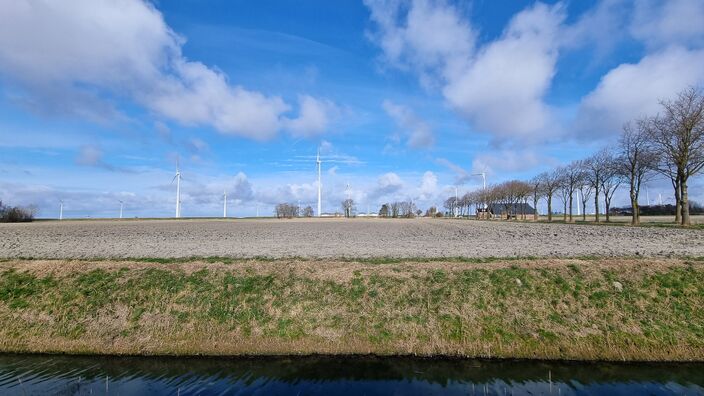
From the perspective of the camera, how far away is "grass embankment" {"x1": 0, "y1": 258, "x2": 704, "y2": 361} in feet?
45.5

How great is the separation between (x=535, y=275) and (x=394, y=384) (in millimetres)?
9212

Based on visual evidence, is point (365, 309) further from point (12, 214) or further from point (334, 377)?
point (12, 214)

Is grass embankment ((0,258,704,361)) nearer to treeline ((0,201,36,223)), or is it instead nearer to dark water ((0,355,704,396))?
dark water ((0,355,704,396))

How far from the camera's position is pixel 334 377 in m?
12.0

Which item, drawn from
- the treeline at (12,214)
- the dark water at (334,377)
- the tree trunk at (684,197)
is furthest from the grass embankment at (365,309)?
the treeline at (12,214)

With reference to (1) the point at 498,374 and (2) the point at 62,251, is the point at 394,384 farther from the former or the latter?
(2) the point at 62,251

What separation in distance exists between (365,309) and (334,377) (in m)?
3.86

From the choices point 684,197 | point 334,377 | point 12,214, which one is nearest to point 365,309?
point 334,377

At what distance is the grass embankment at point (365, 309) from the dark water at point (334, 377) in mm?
686

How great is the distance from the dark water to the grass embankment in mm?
686

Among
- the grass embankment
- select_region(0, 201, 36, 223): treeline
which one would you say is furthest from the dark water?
select_region(0, 201, 36, 223): treeline

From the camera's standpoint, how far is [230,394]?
36.1 feet

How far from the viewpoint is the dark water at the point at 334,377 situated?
11.2m

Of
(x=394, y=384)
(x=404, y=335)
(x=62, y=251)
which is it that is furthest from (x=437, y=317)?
(x=62, y=251)
